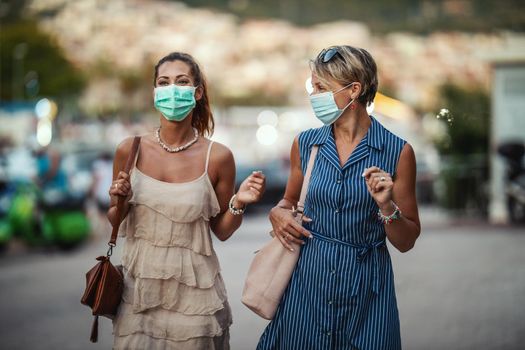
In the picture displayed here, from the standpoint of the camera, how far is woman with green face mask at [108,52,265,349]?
12.0 feet

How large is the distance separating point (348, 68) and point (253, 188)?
2.16ft

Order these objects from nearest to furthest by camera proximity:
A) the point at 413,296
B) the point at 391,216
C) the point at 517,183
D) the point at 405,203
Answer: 1. the point at 391,216
2. the point at 405,203
3. the point at 413,296
4. the point at 517,183

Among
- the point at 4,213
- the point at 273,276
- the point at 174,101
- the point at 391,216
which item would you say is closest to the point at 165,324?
the point at 273,276

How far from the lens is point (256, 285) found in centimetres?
A: 353

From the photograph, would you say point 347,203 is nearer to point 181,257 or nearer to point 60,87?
point 181,257

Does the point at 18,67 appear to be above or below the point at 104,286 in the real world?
above

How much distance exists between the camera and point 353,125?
3.52 meters

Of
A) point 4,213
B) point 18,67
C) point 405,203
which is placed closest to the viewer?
point 405,203

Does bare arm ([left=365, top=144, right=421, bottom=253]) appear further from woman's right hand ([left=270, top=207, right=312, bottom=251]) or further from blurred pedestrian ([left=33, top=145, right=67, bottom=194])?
blurred pedestrian ([left=33, top=145, right=67, bottom=194])

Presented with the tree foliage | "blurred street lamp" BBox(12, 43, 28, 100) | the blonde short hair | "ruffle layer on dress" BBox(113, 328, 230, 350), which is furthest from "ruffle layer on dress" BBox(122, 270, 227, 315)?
"blurred street lamp" BBox(12, 43, 28, 100)

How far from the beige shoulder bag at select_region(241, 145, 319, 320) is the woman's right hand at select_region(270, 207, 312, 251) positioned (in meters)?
0.03

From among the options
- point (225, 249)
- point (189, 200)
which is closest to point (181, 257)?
point (189, 200)

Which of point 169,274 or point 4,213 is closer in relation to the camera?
point 169,274

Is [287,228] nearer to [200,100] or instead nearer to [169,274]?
[169,274]
